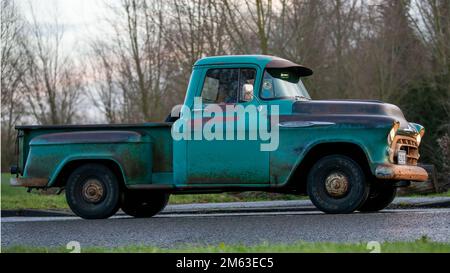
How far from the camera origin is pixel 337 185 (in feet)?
36.5

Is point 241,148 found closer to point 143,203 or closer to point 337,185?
point 337,185

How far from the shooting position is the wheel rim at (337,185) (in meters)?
11.1

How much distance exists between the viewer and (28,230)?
10.9 metres

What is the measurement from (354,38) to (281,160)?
24.0 metres

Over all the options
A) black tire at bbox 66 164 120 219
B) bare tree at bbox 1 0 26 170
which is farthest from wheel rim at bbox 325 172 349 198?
bare tree at bbox 1 0 26 170

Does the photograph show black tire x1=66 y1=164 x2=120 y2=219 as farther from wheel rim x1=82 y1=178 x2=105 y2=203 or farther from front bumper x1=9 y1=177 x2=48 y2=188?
front bumper x1=9 y1=177 x2=48 y2=188

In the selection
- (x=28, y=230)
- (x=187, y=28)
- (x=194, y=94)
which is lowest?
(x=28, y=230)

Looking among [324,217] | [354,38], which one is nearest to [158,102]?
[354,38]

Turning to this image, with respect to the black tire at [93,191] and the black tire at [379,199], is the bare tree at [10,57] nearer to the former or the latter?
the black tire at [93,191]

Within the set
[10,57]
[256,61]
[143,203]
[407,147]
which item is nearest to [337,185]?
[407,147]

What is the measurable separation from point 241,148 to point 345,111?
141cm

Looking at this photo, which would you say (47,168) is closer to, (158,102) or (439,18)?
(158,102)
